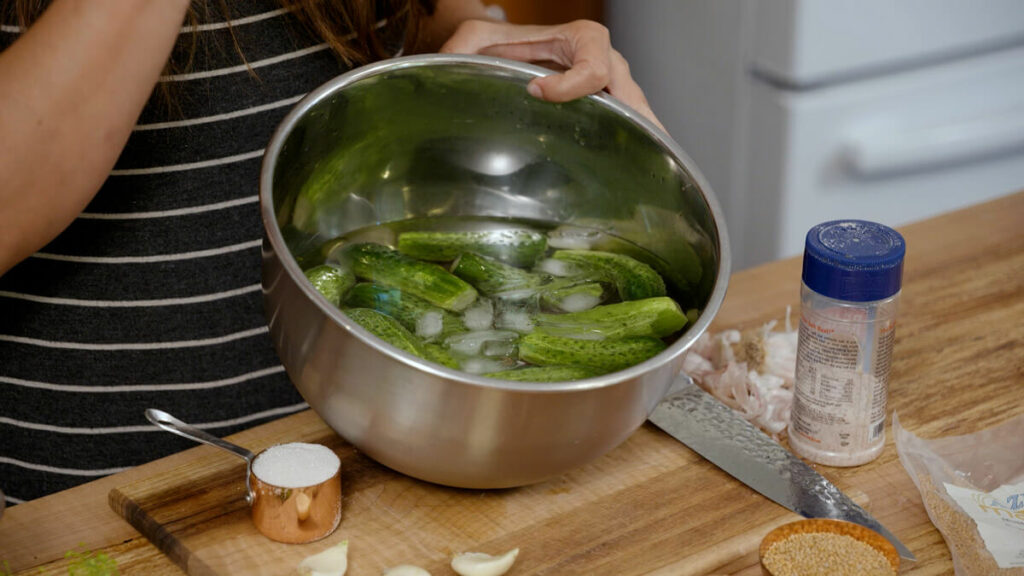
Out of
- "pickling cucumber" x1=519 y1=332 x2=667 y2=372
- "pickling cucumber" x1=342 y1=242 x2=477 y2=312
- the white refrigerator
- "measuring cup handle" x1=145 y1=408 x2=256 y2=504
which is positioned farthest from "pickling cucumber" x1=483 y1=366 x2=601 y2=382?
the white refrigerator

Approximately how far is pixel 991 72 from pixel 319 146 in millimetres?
1791

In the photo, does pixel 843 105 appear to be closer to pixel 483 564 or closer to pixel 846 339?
pixel 846 339

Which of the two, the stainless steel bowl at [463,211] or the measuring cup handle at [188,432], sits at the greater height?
the stainless steel bowl at [463,211]

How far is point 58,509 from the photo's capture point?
99cm

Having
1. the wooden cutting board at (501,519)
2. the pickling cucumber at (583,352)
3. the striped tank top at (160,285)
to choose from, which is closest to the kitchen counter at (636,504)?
the wooden cutting board at (501,519)

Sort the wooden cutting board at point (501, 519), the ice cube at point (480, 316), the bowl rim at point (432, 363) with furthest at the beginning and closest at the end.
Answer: the ice cube at point (480, 316) → the wooden cutting board at point (501, 519) → the bowl rim at point (432, 363)

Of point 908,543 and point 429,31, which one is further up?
point 429,31

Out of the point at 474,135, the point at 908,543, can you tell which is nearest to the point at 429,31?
the point at 474,135

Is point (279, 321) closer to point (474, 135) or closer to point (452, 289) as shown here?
point (452, 289)

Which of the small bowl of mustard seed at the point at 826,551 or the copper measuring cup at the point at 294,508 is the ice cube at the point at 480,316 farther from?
the small bowl of mustard seed at the point at 826,551

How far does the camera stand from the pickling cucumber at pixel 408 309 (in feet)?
3.26

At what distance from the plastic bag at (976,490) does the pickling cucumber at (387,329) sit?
457 mm

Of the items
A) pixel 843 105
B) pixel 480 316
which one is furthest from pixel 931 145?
pixel 480 316

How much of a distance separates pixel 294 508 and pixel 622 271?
0.40 meters
